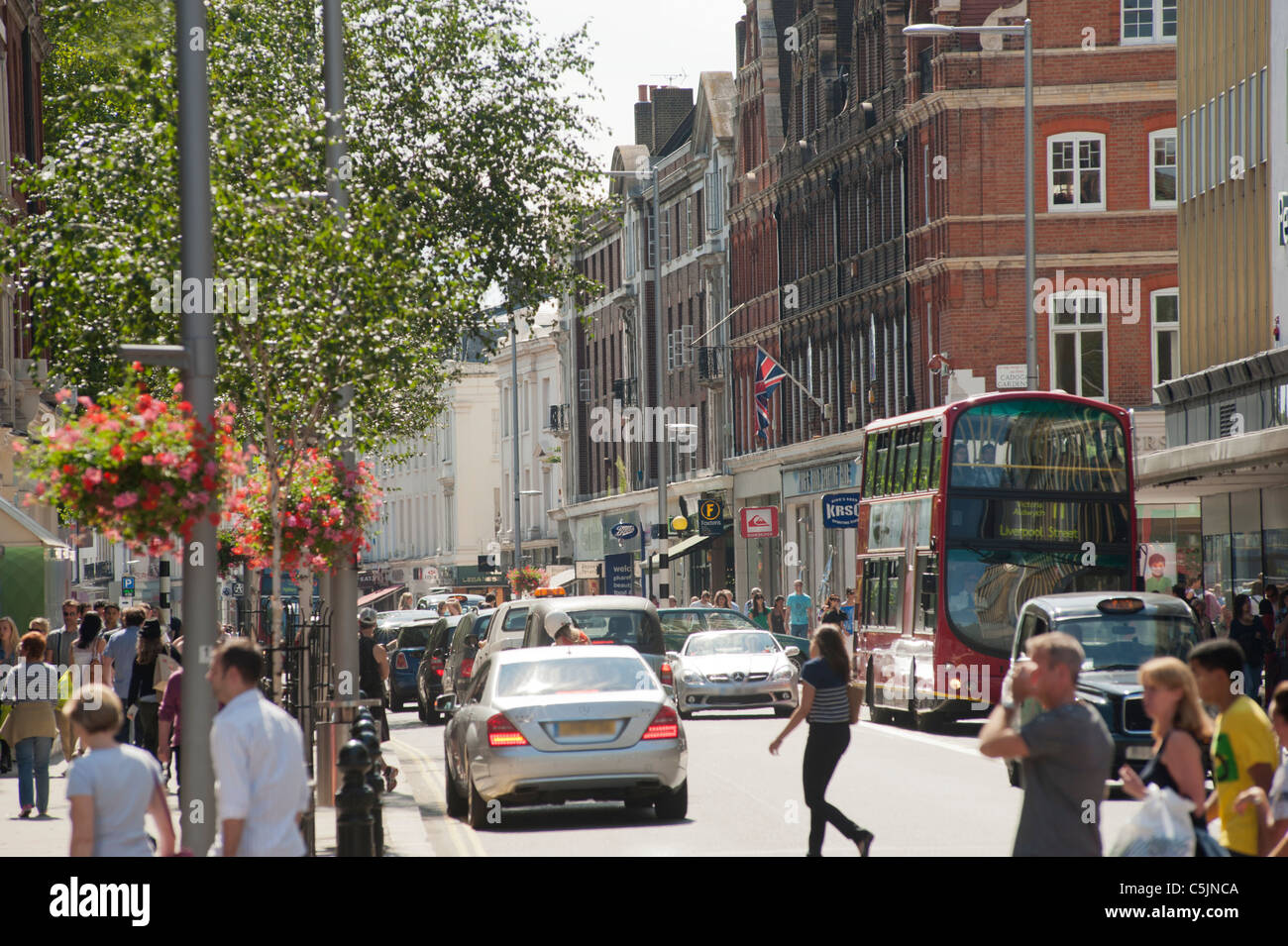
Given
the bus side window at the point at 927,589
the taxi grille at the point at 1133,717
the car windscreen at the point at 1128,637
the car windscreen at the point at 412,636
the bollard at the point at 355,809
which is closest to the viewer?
the bollard at the point at 355,809

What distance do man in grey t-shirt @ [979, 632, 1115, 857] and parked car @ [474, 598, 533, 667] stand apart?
19694mm

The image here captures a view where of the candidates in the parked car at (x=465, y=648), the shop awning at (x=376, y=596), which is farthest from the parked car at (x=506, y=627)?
the shop awning at (x=376, y=596)

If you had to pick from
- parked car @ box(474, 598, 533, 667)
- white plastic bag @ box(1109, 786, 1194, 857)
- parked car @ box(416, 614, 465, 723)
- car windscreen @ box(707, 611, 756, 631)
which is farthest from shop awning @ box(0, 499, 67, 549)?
white plastic bag @ box(1109, 786, 1194, 857)

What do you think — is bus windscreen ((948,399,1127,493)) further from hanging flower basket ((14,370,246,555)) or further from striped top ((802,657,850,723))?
hanging flower basket ((14,370,246,555))

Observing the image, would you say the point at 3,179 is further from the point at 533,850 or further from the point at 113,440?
the point at 113,440

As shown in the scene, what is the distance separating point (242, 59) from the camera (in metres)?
25.3

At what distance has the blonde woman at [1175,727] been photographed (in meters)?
8.83

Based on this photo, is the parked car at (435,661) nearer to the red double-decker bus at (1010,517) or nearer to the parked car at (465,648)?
the parked car at (465,648)

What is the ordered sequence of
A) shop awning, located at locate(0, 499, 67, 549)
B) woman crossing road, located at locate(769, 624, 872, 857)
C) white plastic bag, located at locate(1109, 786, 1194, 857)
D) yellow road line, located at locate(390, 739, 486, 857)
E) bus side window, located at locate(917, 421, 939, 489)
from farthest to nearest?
shop awning, located at locate(0, 499, 67, 549) → bus side window, located at locate(917, 421, 939, 489) → yellow road line, located at locate(390, 739, 486, 857) → woman crossing road, located at locate(769, 624, 872, 857) → white plastic bag, located at locate(1109, 786, 1194, 857)

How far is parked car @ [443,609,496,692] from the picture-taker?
3010 cm

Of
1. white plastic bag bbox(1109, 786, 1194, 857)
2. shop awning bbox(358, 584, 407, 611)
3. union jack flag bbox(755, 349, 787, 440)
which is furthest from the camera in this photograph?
shop awning bbox(358, 584, 407, 611)

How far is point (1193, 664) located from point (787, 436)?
51.7 m

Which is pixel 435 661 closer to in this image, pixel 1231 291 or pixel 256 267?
pixel 1231 291

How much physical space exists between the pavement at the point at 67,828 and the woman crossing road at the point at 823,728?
292 cm
